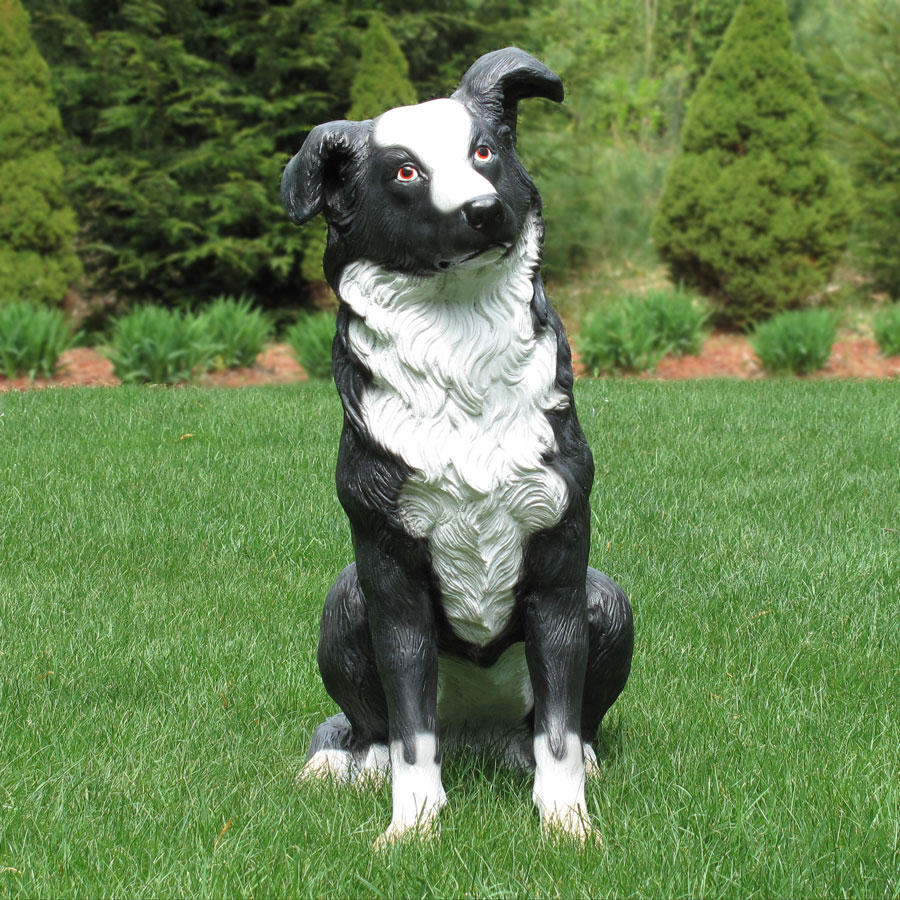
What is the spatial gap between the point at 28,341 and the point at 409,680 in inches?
295

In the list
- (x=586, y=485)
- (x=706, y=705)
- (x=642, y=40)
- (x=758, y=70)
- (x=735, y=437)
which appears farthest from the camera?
(x=642, y=40)

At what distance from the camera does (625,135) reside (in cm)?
1953

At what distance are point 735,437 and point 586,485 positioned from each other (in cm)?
448

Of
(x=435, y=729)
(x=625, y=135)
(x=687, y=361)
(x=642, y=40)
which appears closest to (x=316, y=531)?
(x=435, y=729)

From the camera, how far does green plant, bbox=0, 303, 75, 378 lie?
892 centimetres

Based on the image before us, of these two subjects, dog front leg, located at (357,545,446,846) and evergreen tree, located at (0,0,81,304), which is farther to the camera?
evergreen tree, located at (0,0,81,304)

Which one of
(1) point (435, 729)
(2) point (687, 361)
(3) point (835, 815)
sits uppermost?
(1) point (435, 729)

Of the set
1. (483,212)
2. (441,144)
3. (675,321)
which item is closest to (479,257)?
(483,212)

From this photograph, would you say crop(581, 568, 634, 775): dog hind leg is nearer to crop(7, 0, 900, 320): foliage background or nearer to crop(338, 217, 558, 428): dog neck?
crop(338, 217, 558, 428): dog neck

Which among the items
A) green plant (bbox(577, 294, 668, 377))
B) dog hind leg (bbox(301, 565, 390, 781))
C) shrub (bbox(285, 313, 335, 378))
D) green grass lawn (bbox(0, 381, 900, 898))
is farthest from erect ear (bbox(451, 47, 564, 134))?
green plant (bbox(577, 294, 668, 377))

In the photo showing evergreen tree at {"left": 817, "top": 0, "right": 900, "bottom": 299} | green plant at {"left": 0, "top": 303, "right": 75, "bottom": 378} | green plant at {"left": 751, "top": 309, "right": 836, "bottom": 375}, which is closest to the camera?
green plant at {"left": 0, "top": 303, "right": 75, "bottom": 378}

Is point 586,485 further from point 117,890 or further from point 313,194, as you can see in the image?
point 117,890

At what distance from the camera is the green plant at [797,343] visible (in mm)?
9305

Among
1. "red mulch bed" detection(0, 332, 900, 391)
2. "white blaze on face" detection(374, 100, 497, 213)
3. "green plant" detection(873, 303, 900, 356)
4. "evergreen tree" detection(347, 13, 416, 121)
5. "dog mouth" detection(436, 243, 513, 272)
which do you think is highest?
"white blaze on face" detection(374, 100, 497, 213)
